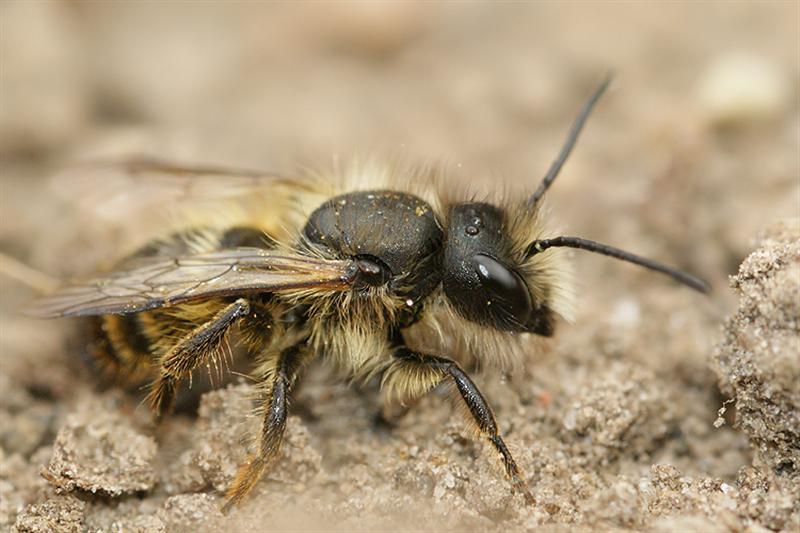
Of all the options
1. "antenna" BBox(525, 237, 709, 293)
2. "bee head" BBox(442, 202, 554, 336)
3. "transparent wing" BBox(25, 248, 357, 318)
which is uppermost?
"antenna" BBox(525, 237, 709, 293)

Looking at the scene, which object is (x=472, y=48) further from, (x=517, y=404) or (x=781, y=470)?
(x=781, y=470)

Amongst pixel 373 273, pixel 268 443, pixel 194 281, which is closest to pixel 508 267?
pixel 373 273

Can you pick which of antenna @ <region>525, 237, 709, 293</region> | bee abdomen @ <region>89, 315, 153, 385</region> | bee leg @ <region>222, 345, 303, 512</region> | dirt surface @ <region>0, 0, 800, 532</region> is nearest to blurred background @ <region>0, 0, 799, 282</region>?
dirt surface @ <region>0, 0, 800, 532</region>

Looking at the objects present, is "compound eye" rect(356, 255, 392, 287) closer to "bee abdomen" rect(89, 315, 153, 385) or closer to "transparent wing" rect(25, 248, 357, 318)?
"transparent wing" rect(25, 248, 357, 318)

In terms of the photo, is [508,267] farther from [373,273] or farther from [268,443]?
[268,443]

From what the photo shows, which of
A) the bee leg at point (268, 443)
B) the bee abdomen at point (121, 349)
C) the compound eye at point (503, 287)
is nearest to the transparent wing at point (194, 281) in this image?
the bee abdomen at point (121, 349)

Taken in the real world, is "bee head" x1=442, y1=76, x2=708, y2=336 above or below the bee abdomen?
above

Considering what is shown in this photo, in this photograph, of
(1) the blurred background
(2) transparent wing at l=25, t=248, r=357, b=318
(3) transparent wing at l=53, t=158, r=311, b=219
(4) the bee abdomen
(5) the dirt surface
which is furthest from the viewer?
(1) the blurred background

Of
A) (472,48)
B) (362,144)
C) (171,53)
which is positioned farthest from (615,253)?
(171,53)
